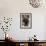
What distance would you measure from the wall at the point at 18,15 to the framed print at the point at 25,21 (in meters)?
0.11

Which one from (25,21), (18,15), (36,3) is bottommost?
(25,21)

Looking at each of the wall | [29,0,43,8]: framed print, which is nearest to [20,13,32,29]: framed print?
the wall

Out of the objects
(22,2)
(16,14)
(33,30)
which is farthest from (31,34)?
(22,2)

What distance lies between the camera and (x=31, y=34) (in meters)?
4.55

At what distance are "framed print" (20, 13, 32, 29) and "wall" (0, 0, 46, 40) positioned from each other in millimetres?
109

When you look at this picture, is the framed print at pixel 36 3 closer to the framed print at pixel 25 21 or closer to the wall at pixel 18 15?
the wall at pixel 18 15

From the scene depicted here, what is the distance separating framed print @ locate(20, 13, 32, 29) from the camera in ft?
15.0

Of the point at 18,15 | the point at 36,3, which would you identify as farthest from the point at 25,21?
the point at 36,3

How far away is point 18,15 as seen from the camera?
4594mm

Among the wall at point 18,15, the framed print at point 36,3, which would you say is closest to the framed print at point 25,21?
the wall at point 18,15

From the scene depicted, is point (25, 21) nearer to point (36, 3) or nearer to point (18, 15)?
point (18, 15)

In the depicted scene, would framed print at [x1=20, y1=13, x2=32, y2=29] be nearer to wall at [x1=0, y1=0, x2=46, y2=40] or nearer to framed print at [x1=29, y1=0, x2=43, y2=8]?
wall at [x1=0, y1=0, x2=46, y2=40]

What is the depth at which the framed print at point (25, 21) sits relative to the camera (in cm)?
458

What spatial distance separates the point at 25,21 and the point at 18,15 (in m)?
0.34
